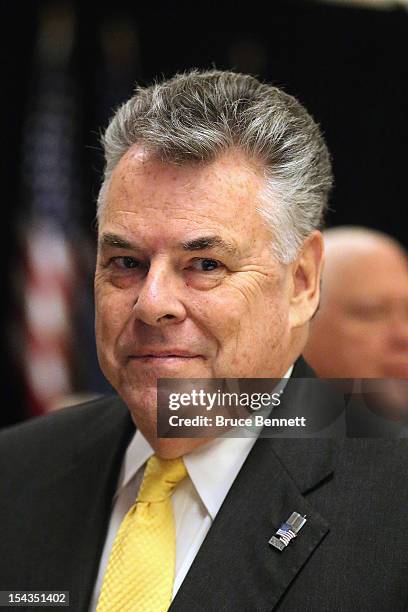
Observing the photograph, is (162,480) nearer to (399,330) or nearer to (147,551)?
(147,551)

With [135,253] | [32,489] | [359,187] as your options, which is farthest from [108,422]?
[359,187]

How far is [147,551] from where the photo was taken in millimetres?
1867

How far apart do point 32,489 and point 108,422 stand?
246mm

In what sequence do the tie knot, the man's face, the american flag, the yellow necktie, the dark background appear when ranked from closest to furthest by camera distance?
1. the yellow necktie
2. the tie knot
3. the man's face
4. the dark background
5. the american flag

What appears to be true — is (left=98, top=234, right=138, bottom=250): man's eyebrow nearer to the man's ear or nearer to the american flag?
the man's ear

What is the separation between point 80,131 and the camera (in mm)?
4859

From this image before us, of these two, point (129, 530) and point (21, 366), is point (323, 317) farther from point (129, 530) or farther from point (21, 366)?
point (21, 366)

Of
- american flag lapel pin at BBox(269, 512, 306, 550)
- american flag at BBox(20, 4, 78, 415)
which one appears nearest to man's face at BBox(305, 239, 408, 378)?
american flag lapel pin at BBox(269, 512, 306, 550)

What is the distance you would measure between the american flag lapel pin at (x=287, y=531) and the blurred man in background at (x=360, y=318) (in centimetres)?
63

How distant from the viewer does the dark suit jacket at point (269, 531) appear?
66.9 inches

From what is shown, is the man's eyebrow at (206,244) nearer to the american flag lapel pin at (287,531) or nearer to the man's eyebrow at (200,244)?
the man's eyebrow at (200,244)

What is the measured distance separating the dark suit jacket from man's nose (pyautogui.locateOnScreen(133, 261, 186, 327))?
34cm

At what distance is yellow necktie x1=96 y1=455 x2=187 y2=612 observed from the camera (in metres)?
1.81

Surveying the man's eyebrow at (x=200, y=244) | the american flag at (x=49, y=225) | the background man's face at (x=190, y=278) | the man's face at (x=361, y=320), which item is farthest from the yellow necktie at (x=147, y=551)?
the american flag at (x=49, y=225)
